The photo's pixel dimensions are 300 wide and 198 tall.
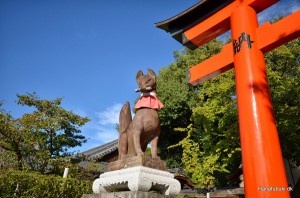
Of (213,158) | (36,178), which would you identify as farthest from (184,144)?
(36,178)

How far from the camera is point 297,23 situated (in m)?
3.82

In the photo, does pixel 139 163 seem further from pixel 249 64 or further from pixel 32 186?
pixel 32 186

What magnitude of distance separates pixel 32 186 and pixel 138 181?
23.0 ft

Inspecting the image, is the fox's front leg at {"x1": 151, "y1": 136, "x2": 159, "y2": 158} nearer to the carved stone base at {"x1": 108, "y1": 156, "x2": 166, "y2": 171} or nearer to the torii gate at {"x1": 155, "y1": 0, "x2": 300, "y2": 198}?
the carved stone base at {"x1": 108, "y1": 156, "x2": 166, "y2": 171}

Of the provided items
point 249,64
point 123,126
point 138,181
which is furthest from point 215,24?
point 138,181

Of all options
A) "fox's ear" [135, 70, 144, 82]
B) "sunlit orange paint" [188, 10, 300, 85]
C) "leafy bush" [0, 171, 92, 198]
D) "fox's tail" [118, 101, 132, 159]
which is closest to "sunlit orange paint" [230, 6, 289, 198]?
"sunlit orange paint" [188, 10, 300, 85]

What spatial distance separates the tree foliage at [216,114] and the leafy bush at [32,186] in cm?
716

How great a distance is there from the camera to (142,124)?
416 cm

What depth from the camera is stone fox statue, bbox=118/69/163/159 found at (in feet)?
13.7

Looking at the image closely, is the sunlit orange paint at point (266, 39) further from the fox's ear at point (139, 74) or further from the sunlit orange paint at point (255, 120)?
the fox's ear at point (139, 74)

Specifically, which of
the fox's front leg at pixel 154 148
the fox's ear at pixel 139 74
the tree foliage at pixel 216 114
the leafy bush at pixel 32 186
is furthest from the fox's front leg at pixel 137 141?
the tree foliage at pixel 216 114

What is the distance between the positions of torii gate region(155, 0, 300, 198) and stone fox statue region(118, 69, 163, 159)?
1092 mm

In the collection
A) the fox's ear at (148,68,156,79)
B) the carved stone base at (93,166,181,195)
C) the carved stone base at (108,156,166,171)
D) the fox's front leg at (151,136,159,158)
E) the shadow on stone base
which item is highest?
the fox's ear at (148,68,156,79)

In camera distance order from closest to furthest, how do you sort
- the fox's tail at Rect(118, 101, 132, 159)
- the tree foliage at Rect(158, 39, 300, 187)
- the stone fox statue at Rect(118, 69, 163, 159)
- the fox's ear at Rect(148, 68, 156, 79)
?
the stone fox statue at Rect(118, 69, 163, 159), the fox's tail at Rect(118, 101, 132, 159), the fox's ear at Rect(148, 68, 156, 79), the tree foliage at Rect(158, 39, 300, 187)
